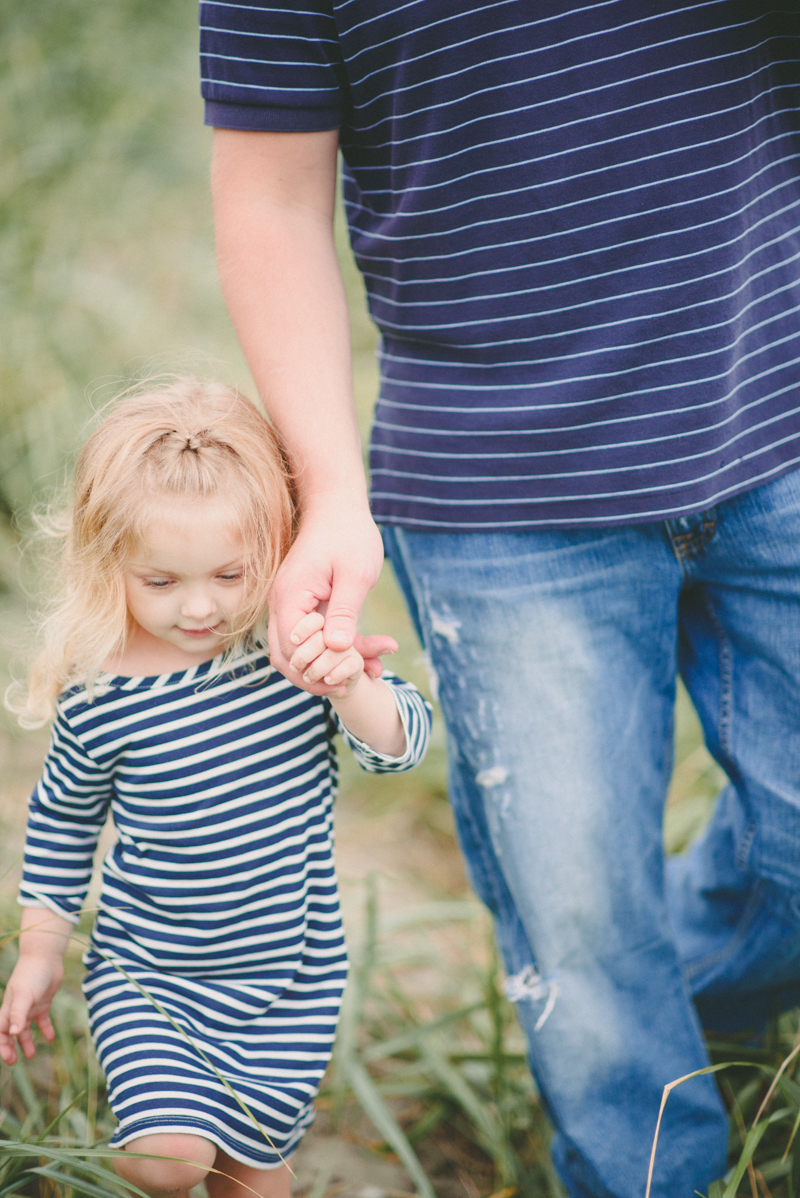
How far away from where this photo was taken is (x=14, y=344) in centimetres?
358

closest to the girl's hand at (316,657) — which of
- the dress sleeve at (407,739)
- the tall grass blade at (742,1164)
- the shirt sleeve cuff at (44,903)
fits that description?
the dress sleeve at (407,739)

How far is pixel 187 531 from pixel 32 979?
0.57 m

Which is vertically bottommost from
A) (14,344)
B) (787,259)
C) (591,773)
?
(14,344)

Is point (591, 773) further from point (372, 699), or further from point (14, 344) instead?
point (14, 344)

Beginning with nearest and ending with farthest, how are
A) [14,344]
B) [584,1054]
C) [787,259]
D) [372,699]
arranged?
1. [372,699]
2. [787,259]
3. [584,1054]
4. [14,344]

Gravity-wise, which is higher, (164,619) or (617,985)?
(164,619)

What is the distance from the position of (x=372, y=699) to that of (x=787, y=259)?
74 cm

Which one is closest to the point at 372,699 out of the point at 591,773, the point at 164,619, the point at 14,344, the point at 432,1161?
the point at 164,619

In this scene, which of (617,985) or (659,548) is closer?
(659,548)

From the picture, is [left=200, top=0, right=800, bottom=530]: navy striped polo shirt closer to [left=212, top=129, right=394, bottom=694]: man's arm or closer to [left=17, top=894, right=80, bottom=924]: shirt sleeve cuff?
[left=212, top=129, right=394, bottom=694]: man's arm

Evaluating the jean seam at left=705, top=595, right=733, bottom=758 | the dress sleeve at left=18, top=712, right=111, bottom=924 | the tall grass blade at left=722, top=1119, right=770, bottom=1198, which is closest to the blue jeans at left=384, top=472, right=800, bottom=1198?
the jean seam at left=705, top=595, right=733, bottom=758

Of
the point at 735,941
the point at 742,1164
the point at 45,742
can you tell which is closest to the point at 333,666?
the point at 742,1164

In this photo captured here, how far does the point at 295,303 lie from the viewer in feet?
3.67

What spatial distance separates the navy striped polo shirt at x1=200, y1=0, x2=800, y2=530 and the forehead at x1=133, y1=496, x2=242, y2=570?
0.29m
